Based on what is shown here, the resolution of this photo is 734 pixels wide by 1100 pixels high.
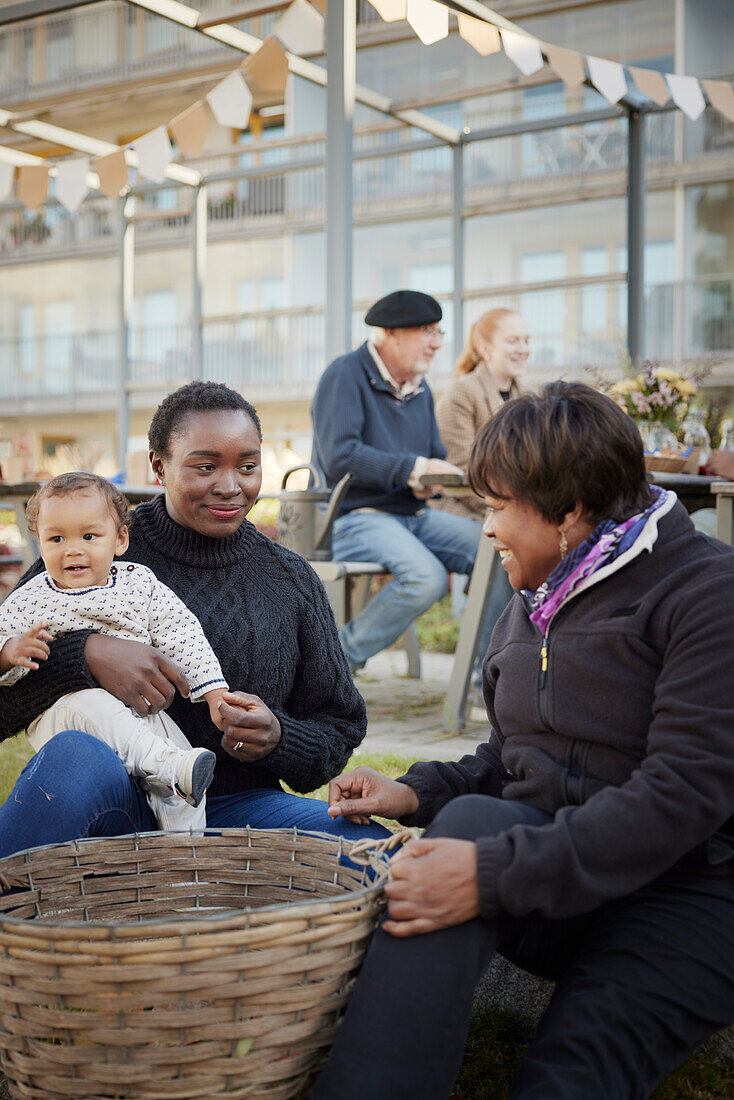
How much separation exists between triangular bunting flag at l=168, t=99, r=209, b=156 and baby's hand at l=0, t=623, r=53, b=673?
4640 millimetres

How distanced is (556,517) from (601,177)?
53.7ft

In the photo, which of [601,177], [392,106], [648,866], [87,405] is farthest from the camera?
[87,405]

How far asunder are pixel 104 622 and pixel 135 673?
21 cm

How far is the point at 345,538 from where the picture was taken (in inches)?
188

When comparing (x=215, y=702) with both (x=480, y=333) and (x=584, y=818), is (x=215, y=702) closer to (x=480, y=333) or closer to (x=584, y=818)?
(x=584, y=818)

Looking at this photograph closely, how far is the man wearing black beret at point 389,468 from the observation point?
462 centimetres

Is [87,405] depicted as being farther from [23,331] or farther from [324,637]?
[324,637]

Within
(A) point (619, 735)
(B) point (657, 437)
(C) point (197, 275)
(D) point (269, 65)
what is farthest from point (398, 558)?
(C) point (197, 275)

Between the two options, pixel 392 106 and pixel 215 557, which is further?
pixel 392 106

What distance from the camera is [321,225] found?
18.4m

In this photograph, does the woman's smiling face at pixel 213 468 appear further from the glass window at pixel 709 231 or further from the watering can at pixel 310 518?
the glass window at pixel 709 231

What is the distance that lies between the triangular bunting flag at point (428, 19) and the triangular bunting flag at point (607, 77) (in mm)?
1037

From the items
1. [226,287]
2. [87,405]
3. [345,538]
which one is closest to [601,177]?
[226,287]

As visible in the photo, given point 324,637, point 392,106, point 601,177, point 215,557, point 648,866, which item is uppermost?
point 601,177
